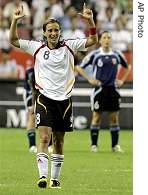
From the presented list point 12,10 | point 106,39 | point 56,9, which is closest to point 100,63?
point 106,39

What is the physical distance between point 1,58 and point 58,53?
49.3 ft

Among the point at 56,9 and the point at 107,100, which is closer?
the point at 107,100

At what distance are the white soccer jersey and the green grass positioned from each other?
4.40ft

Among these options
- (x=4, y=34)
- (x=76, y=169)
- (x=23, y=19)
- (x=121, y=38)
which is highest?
(x=23, y=19)

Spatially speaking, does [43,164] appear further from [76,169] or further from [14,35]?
[76,169]

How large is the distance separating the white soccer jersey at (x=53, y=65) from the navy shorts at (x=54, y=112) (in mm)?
80

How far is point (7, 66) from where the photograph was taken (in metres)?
26.5

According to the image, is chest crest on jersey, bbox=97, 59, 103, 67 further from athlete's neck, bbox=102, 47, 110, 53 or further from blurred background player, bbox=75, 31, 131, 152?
athlete's neck, bbox=102, 47, 110, 53

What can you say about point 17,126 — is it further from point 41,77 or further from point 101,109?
point 41,77

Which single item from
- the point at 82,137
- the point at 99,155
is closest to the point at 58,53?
the point at 99,155

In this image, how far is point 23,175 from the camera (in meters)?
13.7

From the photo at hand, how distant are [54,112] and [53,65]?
25.8 inches

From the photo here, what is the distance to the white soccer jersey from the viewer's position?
1184 cm

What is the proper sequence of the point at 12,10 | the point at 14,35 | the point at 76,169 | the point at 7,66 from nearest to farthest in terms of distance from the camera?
the point at 14,35
the point at 76,169
the point at 7,66
the point at 12,10
